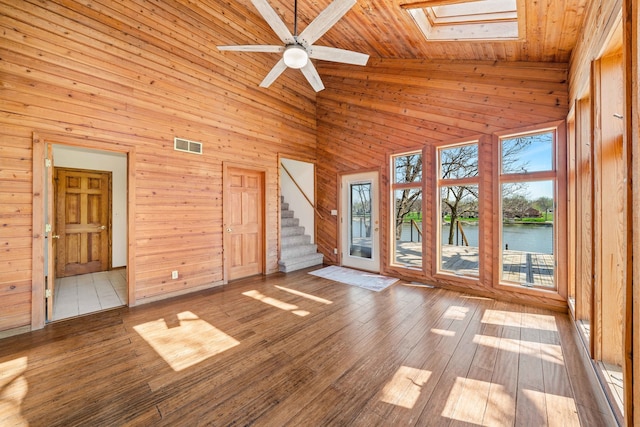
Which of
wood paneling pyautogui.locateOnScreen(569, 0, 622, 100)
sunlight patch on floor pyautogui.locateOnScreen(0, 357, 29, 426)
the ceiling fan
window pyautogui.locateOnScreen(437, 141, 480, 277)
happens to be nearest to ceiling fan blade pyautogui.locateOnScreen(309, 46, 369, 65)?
the ceiling fan

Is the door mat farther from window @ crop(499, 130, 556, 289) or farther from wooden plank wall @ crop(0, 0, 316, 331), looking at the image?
window @ crop(499, 130, 556, 289)

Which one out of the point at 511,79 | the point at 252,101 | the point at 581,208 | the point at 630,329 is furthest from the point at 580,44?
the point at 252,101

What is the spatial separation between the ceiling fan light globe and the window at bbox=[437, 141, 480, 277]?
298 centimetres

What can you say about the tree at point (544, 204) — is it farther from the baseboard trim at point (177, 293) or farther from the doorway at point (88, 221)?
the doorway at point (88, 221)

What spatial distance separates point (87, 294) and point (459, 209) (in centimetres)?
633

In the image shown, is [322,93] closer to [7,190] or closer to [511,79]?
[511,79]

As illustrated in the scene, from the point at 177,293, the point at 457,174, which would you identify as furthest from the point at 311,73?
the point at 177,293

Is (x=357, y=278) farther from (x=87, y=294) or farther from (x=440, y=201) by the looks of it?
(x=87, y=294)

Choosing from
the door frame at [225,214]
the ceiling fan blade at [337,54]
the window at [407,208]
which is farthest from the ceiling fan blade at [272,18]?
the window at [407,208]

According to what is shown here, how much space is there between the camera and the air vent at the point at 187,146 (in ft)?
13.1

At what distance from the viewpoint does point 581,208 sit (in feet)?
8.98

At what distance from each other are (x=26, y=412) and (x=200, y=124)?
388 centimetres

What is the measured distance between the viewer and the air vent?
13.1ft

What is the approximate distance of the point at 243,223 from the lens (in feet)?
16.6
